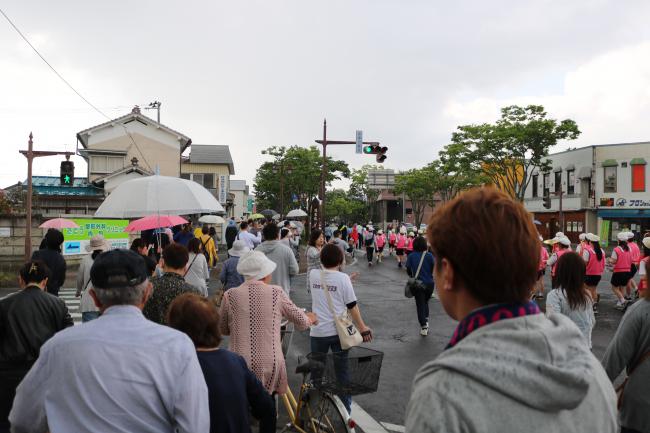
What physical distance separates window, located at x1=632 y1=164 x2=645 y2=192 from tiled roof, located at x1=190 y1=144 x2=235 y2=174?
32.6m

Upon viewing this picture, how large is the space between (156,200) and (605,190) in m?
42.2

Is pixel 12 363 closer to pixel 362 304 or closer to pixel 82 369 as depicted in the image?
pixel 82 369

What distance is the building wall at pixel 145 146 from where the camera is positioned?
1348 inches

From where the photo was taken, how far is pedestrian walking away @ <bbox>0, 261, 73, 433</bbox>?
3846 mm

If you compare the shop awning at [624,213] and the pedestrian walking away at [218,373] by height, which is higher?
the shop awning at [624,213]

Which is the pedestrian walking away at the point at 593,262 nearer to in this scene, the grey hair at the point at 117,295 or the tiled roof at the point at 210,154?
the grey hair at the point at 117,295

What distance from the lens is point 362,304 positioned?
1309 centimetres

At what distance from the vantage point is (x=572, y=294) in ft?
15.7

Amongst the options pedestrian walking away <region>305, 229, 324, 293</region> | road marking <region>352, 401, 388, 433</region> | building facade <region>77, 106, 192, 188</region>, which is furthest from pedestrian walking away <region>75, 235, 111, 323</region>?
building facade <region>77, 106, 192, 188</region>

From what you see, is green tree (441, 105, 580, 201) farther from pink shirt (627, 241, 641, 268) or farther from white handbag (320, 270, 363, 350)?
white handbag (320, 270, 363, 350)

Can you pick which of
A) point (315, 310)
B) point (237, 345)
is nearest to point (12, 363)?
point (237, 345)

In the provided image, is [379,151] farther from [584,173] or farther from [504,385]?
[584,173]

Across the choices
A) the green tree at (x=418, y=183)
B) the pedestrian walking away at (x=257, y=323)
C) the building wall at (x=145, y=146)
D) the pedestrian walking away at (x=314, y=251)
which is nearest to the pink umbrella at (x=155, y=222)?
the pedestrian walking away at (x=314, y=251)

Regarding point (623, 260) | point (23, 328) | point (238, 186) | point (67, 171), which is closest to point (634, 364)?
point (23, 328)
